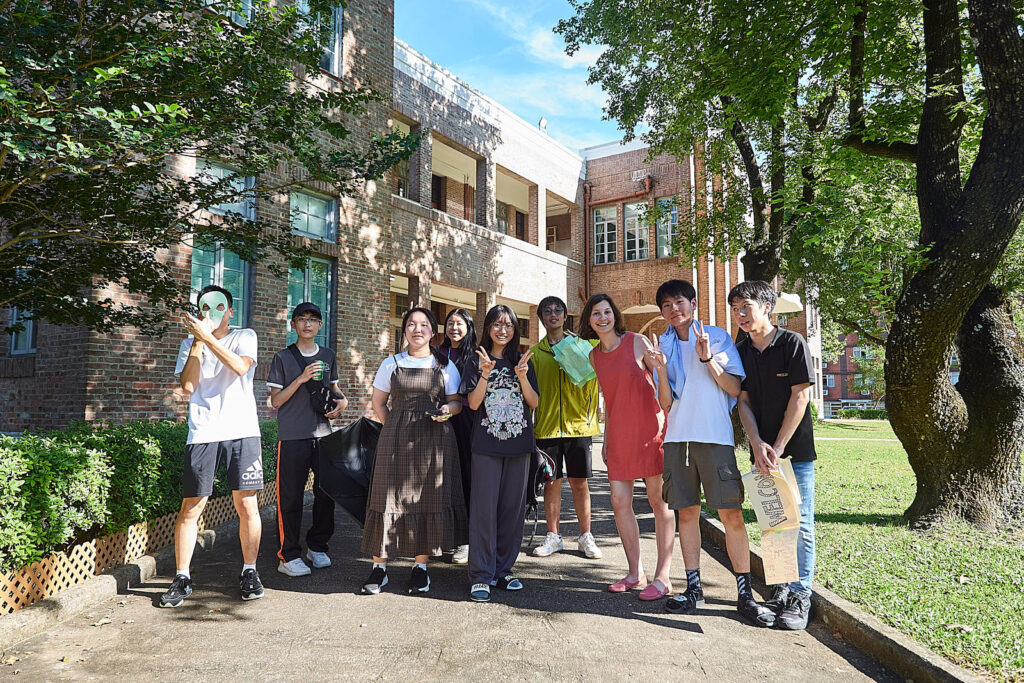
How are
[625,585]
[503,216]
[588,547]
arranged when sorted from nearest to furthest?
[625,585] → [588,547] → [503,216]

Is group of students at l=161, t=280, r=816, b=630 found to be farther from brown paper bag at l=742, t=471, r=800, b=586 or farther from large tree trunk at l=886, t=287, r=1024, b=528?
large tree trunk at l=886, t=287, r=1024, b=528

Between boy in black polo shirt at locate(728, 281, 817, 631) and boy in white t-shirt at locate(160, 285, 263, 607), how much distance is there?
131 inches

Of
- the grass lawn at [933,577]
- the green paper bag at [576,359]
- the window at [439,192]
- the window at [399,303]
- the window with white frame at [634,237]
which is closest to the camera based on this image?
the grass lawn at [933,577]

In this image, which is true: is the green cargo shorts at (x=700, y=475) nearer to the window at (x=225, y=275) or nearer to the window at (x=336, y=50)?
the window at (x=225, y=275)

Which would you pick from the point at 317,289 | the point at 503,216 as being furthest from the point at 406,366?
the point at 503,216

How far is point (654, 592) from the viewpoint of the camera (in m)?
4.65

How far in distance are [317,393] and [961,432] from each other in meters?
6.06

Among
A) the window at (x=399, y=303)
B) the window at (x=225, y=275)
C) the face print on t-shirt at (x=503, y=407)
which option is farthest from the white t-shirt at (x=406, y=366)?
the window at (x=399, y=303)

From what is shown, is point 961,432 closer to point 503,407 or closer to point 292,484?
point 503,407

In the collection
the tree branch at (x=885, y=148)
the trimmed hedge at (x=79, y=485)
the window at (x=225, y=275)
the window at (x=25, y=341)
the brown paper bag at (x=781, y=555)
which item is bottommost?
the brown paper bag at (x=781, y=555)

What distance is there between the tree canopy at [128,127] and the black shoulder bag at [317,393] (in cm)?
122

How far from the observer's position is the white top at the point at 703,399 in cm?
431

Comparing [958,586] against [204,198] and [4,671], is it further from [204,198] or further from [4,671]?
[204,198]

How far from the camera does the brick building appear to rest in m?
8.59
